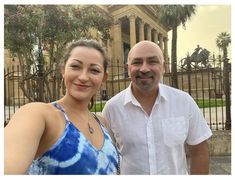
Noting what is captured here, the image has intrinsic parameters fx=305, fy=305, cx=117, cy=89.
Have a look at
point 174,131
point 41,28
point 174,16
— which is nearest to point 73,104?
point 174,131

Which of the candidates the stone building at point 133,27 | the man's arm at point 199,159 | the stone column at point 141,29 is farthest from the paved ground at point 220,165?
the stone column at point 141,29

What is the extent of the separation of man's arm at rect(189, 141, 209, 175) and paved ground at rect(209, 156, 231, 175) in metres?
2.56

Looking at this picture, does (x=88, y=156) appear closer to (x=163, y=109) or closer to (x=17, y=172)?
(x=17, y=172)

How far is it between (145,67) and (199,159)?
2.75ft

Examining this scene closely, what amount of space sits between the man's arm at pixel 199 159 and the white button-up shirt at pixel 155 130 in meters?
0.09

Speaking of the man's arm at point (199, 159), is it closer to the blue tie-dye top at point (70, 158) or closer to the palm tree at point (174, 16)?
the blue tie-dye top at point (70, 158)

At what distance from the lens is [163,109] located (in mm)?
2244

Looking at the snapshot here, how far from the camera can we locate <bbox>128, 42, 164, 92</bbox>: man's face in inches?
85.6

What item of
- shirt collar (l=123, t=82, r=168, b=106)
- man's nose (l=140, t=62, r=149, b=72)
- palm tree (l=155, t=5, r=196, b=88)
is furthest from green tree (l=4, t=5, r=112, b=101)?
palm tree (l=155, t=5, r=196, b=88)

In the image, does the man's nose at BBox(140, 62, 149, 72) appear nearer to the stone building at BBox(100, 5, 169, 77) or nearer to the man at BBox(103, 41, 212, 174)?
the man at BBox(103, 41, 212, 174)

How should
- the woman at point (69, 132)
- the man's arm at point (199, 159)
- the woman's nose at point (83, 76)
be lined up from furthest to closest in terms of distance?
the man's arm at point (199, 159), the woman's nose at point (83, 76), the woman at point (69, 132)

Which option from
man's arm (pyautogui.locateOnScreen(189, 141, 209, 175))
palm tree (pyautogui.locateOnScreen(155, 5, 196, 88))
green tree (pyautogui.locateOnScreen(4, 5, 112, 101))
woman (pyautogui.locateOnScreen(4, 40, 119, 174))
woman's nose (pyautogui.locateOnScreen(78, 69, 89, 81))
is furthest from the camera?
palm tree (pyautogui.locateOnScreen(155, 5, 196, 88))

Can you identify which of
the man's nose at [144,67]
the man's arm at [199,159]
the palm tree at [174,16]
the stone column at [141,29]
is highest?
the stone column at [141,29]

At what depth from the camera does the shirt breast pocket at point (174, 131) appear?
2.16 meters
